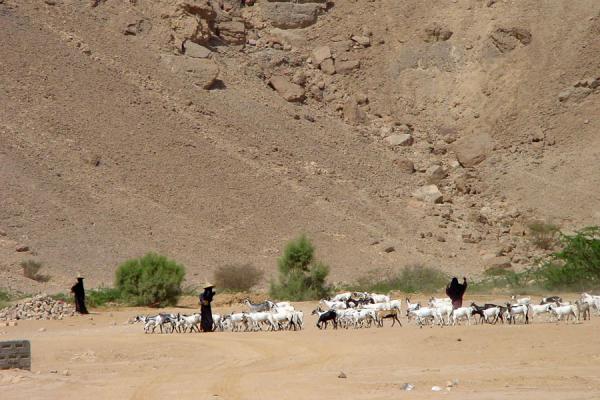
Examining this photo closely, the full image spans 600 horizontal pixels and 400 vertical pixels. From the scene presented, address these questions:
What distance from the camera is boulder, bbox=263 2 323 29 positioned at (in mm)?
69812

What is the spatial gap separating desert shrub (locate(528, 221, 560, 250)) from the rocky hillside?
695 mm

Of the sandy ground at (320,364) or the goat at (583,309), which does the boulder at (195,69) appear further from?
the goat at (583,309)

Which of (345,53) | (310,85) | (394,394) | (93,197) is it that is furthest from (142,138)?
(394,394)

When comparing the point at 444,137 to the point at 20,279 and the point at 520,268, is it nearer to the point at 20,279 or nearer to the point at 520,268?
the point at 520,268

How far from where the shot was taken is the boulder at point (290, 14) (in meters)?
69.8

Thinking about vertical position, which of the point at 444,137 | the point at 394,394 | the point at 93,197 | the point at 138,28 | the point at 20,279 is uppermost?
the point at 138,28

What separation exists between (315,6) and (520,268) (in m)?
26.4

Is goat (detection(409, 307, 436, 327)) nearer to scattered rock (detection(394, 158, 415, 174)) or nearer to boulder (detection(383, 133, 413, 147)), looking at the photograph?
scattered rock (detection(394, 158, 415, 174))

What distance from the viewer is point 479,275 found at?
4972 cm

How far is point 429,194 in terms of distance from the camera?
57.7 meters

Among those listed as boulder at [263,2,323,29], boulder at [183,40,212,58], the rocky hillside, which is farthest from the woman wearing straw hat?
boulder at [263,2,323,29]

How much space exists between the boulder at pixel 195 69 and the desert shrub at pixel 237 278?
17.2 m

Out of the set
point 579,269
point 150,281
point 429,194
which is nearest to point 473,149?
point 429,194

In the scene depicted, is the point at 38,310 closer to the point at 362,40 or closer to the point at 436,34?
the point at 362,40
